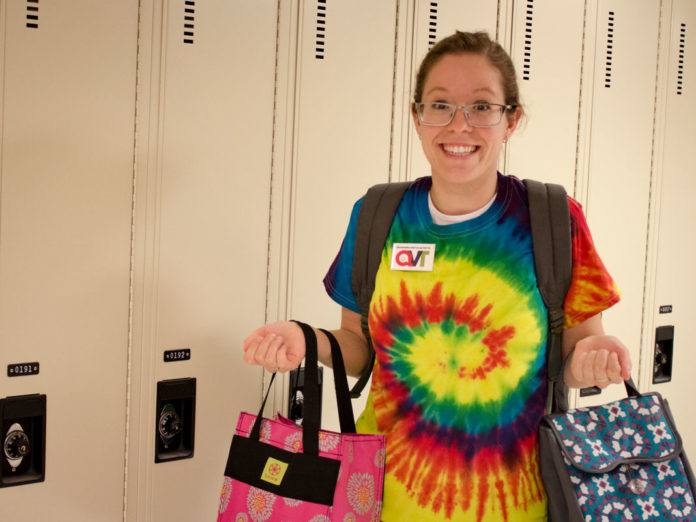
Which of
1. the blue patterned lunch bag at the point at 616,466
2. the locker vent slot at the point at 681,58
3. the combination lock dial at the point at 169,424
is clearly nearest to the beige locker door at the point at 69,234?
the combination lock dial at the point at 169,424

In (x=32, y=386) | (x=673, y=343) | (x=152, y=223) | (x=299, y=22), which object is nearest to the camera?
(x=32, y=386)

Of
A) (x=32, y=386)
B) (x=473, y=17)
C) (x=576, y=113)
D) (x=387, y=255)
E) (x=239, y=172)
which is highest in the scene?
(x=473, y=17)

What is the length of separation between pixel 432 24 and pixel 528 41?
21.5 inches

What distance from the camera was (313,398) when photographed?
175 centimetres

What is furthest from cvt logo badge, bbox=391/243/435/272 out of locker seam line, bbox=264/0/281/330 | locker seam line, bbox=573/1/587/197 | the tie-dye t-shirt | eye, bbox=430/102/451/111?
locker seam line, bbox=573/1/587/197

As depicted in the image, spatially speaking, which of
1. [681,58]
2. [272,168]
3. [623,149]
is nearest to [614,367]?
[272,168]

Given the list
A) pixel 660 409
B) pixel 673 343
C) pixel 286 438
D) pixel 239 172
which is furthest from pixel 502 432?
pixel 673 343

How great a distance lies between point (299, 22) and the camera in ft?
8.68

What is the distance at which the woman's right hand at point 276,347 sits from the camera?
67.2 inches

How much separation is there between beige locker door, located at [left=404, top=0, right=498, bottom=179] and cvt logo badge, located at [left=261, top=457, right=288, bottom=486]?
151 cm

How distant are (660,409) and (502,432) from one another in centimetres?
41

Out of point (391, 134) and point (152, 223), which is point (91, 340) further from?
point (391, 134)

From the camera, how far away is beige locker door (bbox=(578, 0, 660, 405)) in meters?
3.47

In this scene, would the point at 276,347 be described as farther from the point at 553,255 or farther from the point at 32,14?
the point at 32,14
